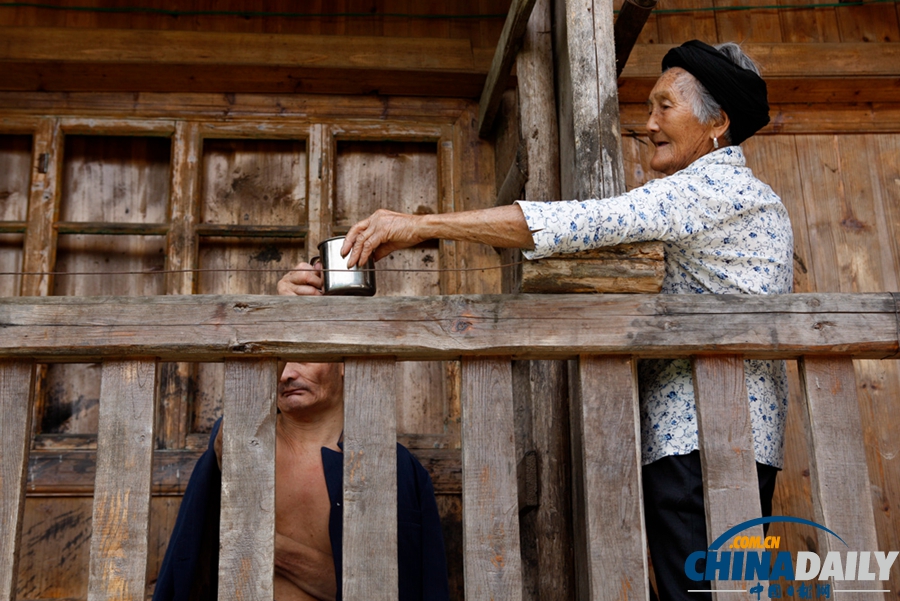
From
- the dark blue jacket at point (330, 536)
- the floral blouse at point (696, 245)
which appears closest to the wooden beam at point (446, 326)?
the floral blouse at point (696, 245)

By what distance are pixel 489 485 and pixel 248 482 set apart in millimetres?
522

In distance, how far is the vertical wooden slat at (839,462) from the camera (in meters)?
1.83

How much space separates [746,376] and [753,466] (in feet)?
0.90

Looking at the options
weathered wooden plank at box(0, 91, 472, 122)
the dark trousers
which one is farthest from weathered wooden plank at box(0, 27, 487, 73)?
the dark trousers

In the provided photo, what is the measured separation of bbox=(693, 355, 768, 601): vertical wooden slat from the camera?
1815 millimetres

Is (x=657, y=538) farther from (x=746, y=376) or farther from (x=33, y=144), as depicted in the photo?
(x=33, y=144)

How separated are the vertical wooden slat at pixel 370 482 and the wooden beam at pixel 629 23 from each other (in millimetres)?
1624

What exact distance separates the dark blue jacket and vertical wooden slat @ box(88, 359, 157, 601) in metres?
0.83

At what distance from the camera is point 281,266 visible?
3.49 metres

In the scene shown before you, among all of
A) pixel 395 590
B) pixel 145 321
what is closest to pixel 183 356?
pixel 145 321

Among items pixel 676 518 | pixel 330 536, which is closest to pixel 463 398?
pixel 676 518

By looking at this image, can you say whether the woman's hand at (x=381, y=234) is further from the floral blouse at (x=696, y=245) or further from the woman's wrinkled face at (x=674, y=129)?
the woman's wrinkled face at (x=674, y=129)

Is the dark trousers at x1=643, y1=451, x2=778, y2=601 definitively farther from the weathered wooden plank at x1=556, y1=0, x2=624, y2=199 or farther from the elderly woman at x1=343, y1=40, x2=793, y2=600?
the weathered wooden plank at x1=556, y1=0, x2=624, y2=199

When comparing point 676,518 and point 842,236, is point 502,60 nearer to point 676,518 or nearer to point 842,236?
point 842,236
